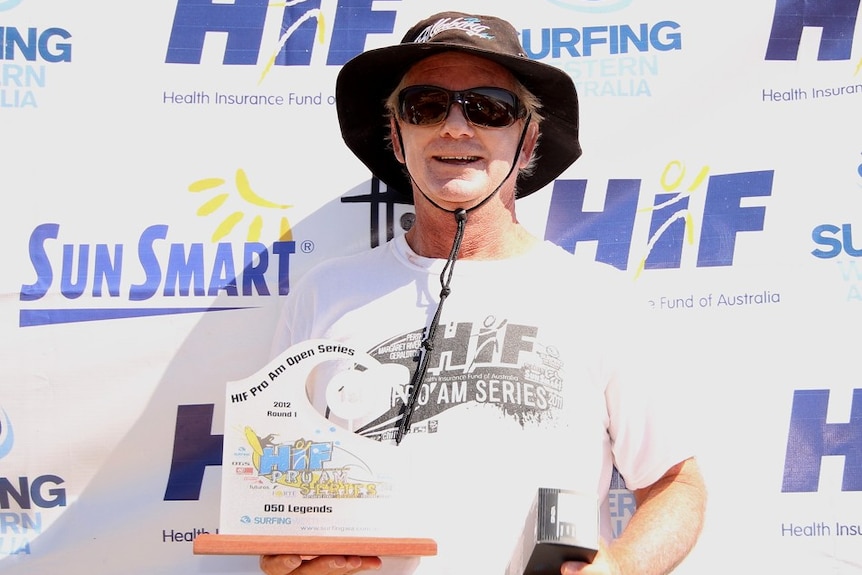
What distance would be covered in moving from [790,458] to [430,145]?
4.60ft

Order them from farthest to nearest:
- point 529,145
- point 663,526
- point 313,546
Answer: point 529,145
point 663,526
point 313,546

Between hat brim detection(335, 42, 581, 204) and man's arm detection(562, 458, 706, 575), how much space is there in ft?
3.09

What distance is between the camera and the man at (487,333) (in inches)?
83.0

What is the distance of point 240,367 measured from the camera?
2.79m

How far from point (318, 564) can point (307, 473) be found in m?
0.19

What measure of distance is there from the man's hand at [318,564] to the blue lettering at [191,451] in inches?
33.1

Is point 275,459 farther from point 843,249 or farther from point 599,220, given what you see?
point 843,249

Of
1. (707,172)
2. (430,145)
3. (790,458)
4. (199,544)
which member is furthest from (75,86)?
(790,458)

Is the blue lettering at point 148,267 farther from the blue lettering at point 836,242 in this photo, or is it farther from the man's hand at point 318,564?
the blue lettering at point 836,242

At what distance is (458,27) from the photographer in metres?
2.36

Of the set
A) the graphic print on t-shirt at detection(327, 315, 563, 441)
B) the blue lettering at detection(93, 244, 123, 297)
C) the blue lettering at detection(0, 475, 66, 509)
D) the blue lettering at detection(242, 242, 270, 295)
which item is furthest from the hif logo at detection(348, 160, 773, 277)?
the blue lettering at detection(0, 475, 66, 509)

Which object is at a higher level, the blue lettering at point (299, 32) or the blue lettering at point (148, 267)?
the blue lettering at point (299, 32)

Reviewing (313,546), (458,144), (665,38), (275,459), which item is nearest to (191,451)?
(275,459)

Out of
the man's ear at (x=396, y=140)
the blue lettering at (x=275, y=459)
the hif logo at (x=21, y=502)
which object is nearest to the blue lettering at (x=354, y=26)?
the man's ear at (x=396, y=140)
